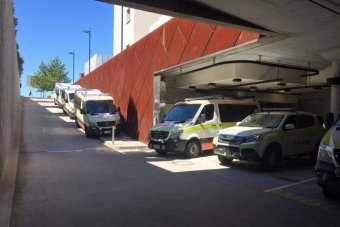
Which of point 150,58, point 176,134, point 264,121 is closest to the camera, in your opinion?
point 264,121

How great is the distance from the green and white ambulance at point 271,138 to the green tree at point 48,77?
5930 centimetres

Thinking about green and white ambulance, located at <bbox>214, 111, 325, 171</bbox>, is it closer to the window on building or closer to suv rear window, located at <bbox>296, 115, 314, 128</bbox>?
suv rear window, located at <bbox>296, 115, 314, 128</bbox>

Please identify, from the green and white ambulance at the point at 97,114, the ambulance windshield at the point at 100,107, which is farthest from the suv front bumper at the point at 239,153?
the ambulance windshield at the point at 100,107

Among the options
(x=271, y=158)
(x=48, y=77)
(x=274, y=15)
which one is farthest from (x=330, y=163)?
(x=48, y=77)

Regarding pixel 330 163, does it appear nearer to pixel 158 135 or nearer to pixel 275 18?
pixel 275 18

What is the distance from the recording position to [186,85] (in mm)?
20344

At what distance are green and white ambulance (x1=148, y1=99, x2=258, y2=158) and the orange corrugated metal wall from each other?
81.9 inches

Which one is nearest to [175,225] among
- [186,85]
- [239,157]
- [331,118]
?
[331,118]

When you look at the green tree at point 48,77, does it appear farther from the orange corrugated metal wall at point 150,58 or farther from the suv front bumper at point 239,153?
the suv front bumper at point 239,153

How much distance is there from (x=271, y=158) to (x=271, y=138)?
596 mm

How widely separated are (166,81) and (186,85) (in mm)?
1213

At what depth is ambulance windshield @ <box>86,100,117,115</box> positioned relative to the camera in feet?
75.1

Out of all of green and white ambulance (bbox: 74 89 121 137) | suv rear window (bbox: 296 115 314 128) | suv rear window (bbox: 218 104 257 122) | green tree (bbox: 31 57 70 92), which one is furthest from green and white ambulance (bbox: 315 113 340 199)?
green tree (bbox: 31 57 70 92)

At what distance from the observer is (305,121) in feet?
41.4
